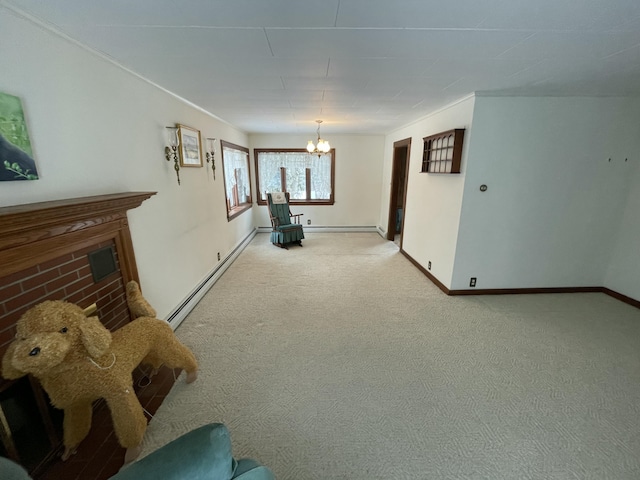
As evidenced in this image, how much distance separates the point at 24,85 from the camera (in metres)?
1.28

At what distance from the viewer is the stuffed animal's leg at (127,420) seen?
1.37 meters

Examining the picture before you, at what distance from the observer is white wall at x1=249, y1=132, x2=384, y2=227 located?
234 inches

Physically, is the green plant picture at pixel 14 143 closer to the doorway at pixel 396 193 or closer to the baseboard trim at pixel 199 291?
the baseboard trim at pixel 199 291

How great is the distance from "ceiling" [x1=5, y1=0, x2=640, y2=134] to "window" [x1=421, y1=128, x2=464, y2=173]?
1.52 ft

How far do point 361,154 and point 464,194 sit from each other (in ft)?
11.5

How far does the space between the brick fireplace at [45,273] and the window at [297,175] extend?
452 centimetres

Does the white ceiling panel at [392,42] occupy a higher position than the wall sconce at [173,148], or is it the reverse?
the white ceiling panel at [392,42]

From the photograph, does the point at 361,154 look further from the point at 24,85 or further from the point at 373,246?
the point at 24,85

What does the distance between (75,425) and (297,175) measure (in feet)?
18.0

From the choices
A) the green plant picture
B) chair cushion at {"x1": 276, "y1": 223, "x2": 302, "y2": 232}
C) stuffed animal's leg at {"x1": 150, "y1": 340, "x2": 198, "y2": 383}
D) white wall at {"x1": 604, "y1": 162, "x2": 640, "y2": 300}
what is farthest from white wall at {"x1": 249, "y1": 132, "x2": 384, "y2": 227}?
the green plant picture

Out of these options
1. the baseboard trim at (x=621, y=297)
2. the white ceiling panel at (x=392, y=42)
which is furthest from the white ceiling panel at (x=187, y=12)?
the baseboard trim at (x=621, y=297)

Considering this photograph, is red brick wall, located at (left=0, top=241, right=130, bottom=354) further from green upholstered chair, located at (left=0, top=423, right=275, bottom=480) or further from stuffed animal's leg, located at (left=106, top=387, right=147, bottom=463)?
green upholstered chair, located at (left=0, top=423, right=275, bottom=480)

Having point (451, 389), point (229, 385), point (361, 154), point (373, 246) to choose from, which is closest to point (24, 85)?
point (229, 385)

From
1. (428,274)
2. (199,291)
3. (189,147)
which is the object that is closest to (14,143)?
(189,147)
